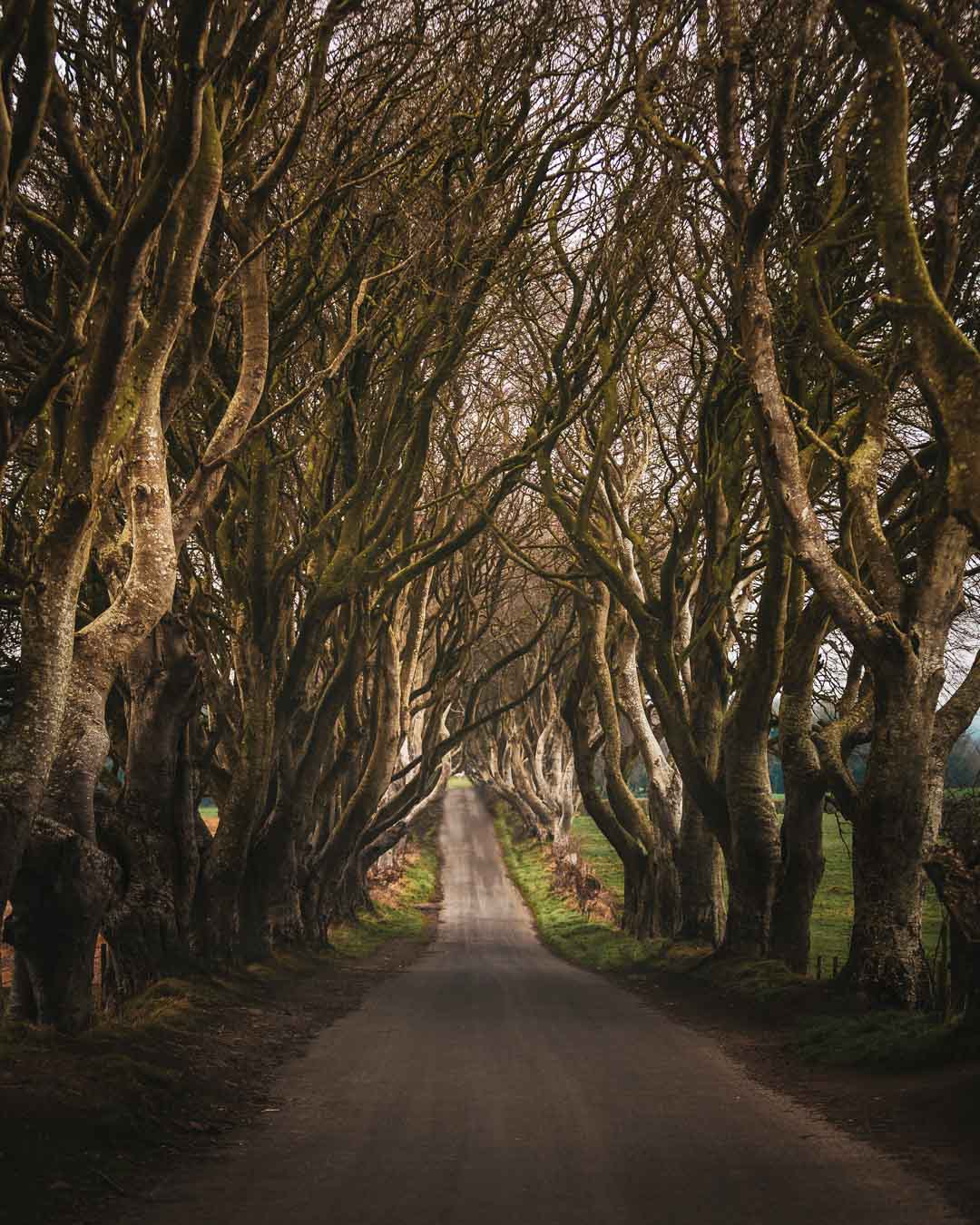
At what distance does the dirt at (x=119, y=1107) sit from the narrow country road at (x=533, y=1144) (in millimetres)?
262

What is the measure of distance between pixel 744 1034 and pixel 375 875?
3026 centimetres

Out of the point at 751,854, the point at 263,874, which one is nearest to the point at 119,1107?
the point at 751,854

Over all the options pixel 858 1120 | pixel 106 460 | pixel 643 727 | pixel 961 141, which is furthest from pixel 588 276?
pixel 858 1120

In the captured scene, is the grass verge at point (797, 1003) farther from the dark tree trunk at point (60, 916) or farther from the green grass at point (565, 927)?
the dark tree trunk at point (60, 916)

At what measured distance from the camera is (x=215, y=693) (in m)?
16.2

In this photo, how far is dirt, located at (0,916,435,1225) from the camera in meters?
5.95

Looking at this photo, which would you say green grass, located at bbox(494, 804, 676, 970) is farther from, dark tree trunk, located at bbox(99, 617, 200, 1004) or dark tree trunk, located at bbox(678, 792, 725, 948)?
dark tree trunk, located at bbox(99, 617, 200, 1004)

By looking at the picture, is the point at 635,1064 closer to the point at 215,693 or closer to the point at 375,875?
the point at 215,693

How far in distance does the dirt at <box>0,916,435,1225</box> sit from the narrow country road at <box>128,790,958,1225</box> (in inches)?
→ 10.3

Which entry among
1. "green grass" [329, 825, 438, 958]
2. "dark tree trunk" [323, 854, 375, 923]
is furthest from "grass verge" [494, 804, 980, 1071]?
"dark tree trunk" [323, 854, 375, 923]

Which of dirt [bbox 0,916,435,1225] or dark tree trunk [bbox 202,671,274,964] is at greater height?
dark tree trunk [bbox 202,671,274,964]

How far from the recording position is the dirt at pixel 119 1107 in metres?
5.95

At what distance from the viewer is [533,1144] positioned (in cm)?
741

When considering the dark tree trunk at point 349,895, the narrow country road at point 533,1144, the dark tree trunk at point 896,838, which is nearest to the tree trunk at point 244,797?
the narrow country road at point 533,1144
